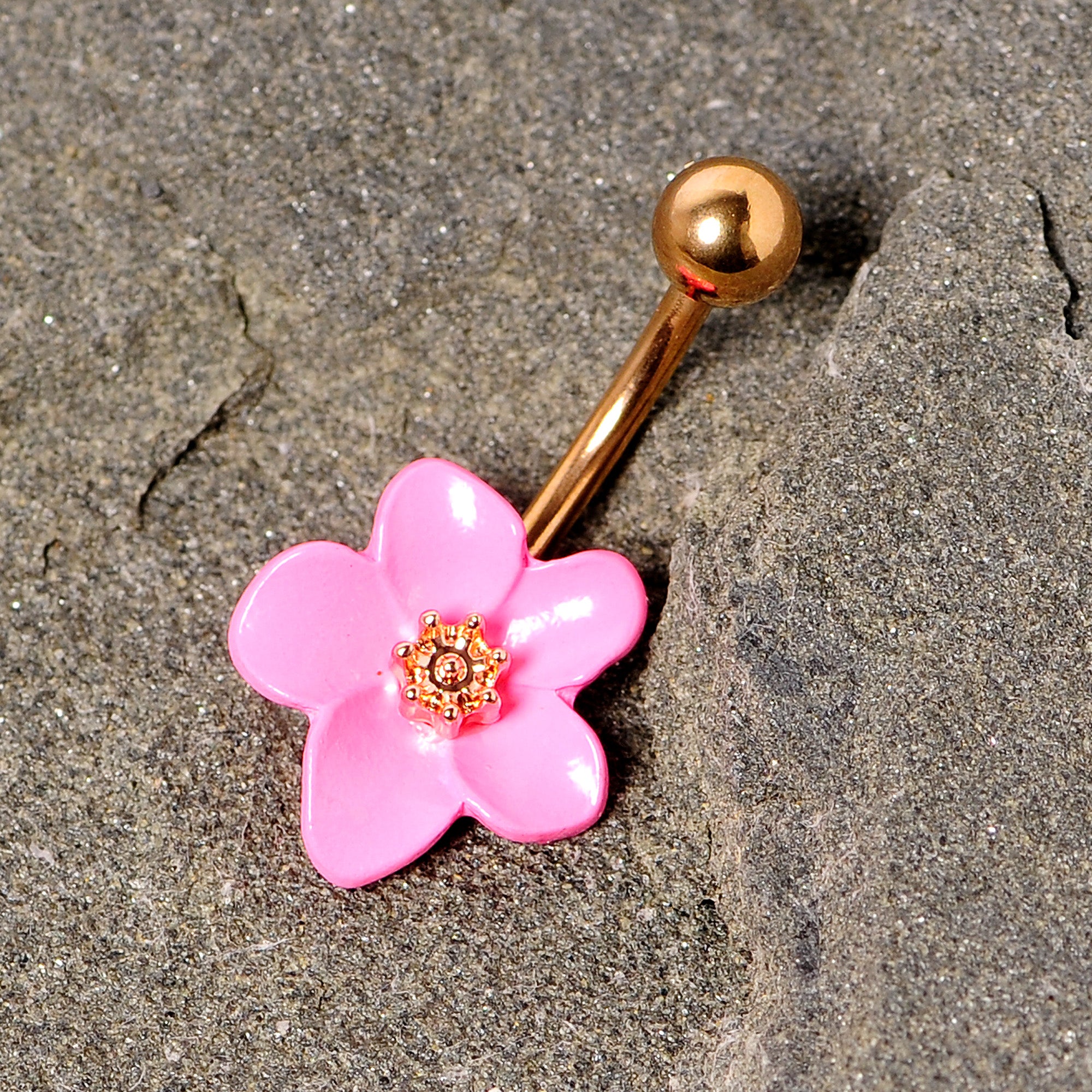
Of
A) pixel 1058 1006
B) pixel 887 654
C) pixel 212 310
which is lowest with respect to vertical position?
pixel 1058 1006

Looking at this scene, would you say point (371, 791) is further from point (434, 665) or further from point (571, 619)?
point (571, 619)

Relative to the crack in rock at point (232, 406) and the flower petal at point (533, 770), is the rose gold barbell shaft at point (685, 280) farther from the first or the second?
the crack in rock at point (232, 406)

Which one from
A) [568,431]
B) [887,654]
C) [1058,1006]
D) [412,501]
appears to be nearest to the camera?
[1058,1006]

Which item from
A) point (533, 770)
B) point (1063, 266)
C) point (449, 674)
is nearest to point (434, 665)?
point (449, 674)

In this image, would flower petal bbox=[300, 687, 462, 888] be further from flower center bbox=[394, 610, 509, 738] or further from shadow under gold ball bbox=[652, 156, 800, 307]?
shadow under gold ball bbox=[652, 156, 800, 307]

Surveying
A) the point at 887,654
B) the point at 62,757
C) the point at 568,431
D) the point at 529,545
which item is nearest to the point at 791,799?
the point at 887,654

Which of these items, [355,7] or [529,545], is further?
[355,7]

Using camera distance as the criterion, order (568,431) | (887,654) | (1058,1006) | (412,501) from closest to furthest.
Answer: (1058,1006)
(887,654)
(412,501)
(568,431)

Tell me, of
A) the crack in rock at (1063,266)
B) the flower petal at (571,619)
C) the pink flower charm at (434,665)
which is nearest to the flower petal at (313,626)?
the pink flower charm at (434,665)

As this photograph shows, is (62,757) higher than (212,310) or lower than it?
lower

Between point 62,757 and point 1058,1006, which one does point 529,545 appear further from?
point 1058,1006
